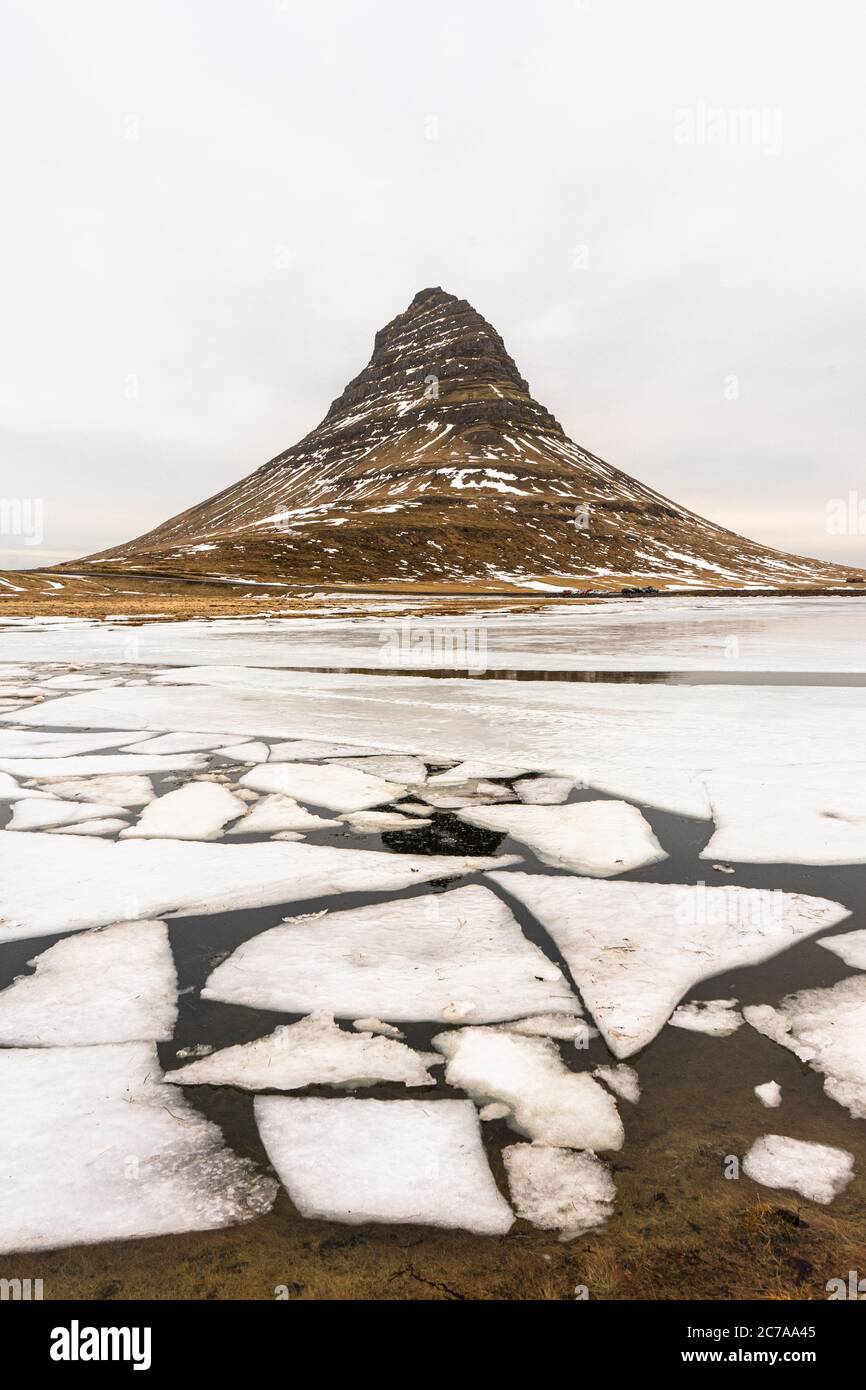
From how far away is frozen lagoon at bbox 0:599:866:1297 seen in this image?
221 centimetres

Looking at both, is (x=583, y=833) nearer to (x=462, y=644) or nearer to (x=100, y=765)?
(x=100, y=765)

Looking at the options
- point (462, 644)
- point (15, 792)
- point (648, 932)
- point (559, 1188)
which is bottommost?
point (559, 1188)

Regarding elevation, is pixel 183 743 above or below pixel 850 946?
above

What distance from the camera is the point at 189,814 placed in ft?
19.0

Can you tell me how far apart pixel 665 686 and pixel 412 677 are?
513cm

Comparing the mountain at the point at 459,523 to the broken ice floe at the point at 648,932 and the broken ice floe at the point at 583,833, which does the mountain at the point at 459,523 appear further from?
the broken ice floe at the point at 648,932

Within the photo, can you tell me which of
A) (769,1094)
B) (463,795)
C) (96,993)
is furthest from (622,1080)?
(463,795)

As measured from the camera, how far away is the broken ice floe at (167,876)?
13.4ft

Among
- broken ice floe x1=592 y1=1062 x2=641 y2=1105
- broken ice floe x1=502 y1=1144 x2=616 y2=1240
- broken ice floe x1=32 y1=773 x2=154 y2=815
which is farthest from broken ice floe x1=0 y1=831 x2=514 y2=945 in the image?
broken ice floe x1=502 y1=1144 x2=616 y2=1240

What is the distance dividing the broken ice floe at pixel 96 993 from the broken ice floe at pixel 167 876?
0.95 ft

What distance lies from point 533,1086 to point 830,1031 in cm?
132

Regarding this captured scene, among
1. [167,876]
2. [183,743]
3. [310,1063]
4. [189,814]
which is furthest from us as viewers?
[183,743]

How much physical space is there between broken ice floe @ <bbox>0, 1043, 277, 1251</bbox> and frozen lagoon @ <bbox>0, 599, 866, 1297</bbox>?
0.02 m

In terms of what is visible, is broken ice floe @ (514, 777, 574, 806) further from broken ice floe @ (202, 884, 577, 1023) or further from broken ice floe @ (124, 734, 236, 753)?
broken ice floe @ (124, 734, 236, 753)
